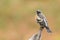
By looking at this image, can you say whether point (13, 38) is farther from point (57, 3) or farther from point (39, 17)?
point (39, 17)

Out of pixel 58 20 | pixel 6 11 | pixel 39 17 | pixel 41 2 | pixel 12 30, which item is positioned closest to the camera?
pixel 39 17

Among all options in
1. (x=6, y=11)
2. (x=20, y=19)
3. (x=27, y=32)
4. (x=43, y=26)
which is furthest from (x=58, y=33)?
(x=43, y=26)

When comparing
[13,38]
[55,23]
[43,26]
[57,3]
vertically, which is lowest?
[43,26]

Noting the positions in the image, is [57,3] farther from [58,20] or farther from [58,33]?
[58,33]

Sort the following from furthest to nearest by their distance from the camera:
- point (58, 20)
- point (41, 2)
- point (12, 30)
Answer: point (41, 2) < point (58, 20) < point (12, 30)

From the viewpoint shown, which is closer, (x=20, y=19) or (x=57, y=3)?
(x=20, y=19)

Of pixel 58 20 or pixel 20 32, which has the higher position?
pixel 58 20
